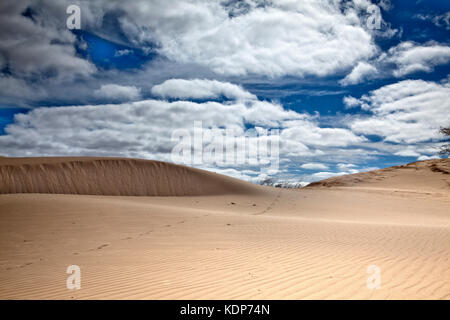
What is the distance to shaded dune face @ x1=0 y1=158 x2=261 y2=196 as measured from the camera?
79.5 ft

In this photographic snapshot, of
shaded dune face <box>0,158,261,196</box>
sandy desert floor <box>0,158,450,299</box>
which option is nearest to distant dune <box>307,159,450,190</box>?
shaded dune face <box>0,158,261,196</box>

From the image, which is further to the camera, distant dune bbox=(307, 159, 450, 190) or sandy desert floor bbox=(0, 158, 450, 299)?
distant dune bbox=(307, 159, 450, 190)

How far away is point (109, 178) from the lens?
2588cm

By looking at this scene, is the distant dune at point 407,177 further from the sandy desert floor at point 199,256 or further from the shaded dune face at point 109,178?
the sandy desert floor at point 199,256

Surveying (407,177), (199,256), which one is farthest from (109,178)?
(407,177)

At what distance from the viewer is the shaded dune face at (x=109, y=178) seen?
24.2 metres

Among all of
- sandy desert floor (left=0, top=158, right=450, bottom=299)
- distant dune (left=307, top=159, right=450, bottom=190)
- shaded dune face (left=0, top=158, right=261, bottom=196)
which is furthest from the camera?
distant dune (left=307, top=159, right=450, bottom=190)

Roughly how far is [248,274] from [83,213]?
32.7 ft

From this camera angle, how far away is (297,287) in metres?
4.67

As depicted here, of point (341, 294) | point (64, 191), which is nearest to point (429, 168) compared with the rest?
point (64, 191)

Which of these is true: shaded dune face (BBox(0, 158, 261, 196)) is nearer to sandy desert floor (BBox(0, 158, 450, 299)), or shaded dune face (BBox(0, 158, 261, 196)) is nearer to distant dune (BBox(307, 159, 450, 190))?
sandy desert floor (BBox(0, 158, 450, 299))

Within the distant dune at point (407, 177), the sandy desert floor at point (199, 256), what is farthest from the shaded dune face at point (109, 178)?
the distant dune at point (407, 177)

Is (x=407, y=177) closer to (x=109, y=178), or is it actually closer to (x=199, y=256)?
(x=109, y=178)

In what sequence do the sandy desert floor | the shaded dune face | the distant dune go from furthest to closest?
the distant dune, the shaded dune face, the sandy desert floor
